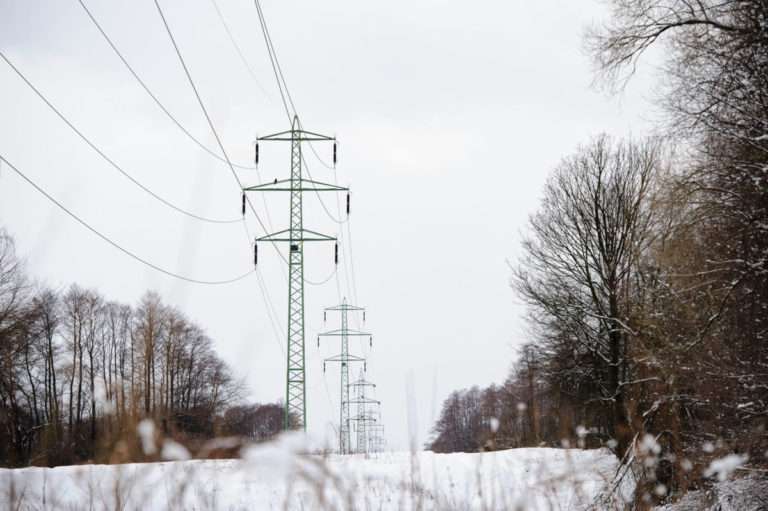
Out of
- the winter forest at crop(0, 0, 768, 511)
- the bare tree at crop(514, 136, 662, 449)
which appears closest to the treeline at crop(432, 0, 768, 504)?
the winter forest at crop(0, 0, 768, 511)

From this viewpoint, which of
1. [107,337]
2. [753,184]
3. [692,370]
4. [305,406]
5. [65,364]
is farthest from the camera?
[107,337]

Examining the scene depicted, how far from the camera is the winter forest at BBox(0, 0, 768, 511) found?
3125mm

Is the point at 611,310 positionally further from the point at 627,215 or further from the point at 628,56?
the point at 628,56

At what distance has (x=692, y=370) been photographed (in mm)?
10219

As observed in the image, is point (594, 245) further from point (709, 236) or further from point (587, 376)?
point (709, 236)

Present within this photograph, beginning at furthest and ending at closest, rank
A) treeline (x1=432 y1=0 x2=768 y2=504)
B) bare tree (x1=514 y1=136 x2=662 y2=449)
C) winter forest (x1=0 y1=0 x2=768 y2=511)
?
bare tree (x1=514 y1=136 x2=662 y2=449) → treeline (x1=432 y1=0 x2=768 y2=504) → winter forest (x1=0 y1=0 x2=768 y2=511)

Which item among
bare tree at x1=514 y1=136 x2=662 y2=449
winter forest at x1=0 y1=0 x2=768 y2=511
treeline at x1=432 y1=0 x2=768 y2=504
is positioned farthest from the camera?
bare tree at x1=514 y1=136 x2=662 y2=449

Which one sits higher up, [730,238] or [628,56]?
[628,56]

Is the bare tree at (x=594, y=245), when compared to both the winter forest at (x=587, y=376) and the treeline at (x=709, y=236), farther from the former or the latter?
the treeline at (x=709, y=236)

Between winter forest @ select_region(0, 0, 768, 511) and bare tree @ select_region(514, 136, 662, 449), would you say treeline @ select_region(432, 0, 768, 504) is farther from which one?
bare tree @ select_region(514, 136, 662, 449)

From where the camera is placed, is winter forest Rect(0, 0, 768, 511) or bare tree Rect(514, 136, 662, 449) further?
bare tree Rect(514, 136, 662, 449)

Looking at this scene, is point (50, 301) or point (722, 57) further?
point (50, 301)

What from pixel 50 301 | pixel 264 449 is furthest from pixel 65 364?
pixel 50 301

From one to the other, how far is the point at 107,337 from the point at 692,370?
3384cm
